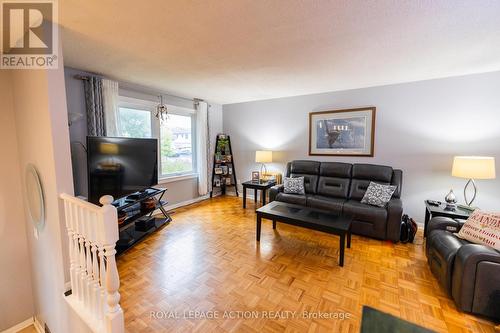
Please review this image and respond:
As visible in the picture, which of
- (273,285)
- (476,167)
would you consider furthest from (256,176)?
(476,167)

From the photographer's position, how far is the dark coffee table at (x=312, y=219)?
7.60ft

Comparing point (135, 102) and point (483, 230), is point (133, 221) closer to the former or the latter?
point (135, 102)

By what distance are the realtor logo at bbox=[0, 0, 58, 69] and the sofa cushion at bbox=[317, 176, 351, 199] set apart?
3677 mm

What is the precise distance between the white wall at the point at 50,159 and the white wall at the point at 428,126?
12.2 feet

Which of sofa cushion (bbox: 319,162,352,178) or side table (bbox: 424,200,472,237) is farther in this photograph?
sofa cushion (bbox: 319,162,352,178)

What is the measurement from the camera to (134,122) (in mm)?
3582

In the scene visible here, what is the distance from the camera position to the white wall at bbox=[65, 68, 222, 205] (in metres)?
2.77

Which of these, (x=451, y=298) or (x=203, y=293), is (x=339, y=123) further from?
(x=203, y=293)

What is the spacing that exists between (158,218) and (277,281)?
2.39 m

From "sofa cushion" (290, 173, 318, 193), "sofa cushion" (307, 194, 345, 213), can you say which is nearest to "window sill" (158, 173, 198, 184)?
"sofa cushion" (290, 173, 318, 193)

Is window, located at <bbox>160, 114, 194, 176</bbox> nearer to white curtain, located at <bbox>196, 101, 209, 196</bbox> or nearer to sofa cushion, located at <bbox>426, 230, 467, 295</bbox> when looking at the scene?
white curtain, located at <bbox>196, 101, 209, 196</bbox>

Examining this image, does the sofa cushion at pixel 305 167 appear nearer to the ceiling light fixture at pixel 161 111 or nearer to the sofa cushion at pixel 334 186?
the sofa cushion at pixel 334 186

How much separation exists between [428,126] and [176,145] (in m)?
4.36

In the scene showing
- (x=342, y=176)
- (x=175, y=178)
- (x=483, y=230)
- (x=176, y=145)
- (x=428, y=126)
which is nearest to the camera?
(x=483, y=230)
